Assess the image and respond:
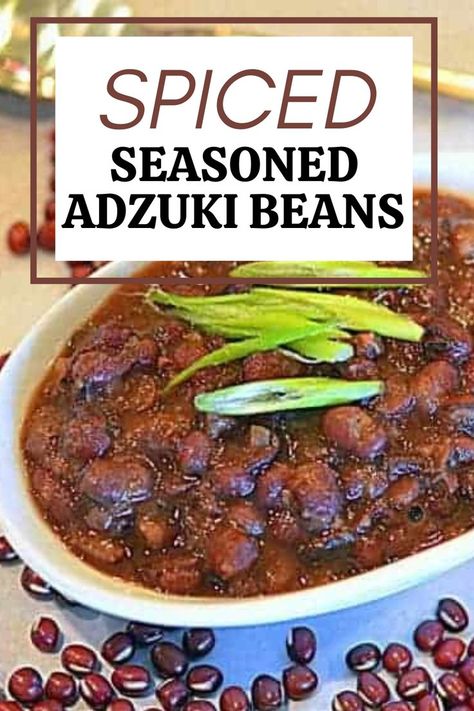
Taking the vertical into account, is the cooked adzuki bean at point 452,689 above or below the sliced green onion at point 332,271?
below

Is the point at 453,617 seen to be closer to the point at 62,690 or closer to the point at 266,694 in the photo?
the point at 266,694

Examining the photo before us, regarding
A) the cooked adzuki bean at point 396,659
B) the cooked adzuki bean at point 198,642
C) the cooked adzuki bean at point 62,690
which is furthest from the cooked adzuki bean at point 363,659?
the cooked adzuki bean at point 62,690

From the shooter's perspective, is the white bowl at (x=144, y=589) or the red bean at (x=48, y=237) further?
the red bean at (x=48, y=237)

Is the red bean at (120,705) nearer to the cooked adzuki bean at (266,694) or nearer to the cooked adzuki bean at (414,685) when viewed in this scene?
the cooked adzuki bean at (266,694)

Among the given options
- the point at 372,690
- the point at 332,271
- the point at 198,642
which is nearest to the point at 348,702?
the point at 372,690

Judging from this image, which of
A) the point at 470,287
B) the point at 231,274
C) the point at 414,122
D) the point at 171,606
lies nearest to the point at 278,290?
the point at 231,274

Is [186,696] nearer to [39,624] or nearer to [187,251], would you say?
[39,624]

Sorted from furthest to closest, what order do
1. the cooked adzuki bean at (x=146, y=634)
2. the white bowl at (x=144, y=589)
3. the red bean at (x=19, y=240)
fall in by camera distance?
the red bean at (x=19, y=240)
the cooked adzuki bean at (x=146, y=634)
the white bowl at (x=144, y=589)
